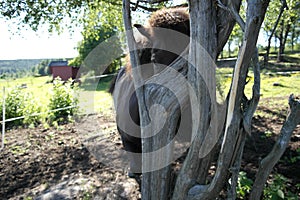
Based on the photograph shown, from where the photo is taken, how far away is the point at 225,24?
1.53 meters


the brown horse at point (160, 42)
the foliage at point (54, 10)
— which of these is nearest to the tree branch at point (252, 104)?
the brown horse at point (160, 42)

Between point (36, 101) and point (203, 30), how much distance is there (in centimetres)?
643

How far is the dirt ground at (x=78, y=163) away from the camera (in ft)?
8.18

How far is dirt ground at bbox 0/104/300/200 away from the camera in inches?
98.1

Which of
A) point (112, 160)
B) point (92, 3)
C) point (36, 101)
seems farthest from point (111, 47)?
point (112, 160)

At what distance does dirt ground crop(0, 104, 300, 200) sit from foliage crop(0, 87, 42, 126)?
96cm

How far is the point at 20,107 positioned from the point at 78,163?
386 centimetres

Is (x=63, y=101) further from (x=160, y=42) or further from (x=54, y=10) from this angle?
(x=160, y=42)

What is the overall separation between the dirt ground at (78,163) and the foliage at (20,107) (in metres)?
0.96

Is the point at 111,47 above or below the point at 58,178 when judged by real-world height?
above

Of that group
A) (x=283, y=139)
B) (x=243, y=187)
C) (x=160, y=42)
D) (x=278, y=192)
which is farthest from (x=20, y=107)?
(x=283, y=139)

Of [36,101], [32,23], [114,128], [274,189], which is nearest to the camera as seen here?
[274,189]

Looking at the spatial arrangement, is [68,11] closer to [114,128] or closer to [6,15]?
[6,15]

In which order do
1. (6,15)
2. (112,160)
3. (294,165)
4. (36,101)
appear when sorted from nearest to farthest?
(294,165)
(112,160)
(6,15)
(36,101)
